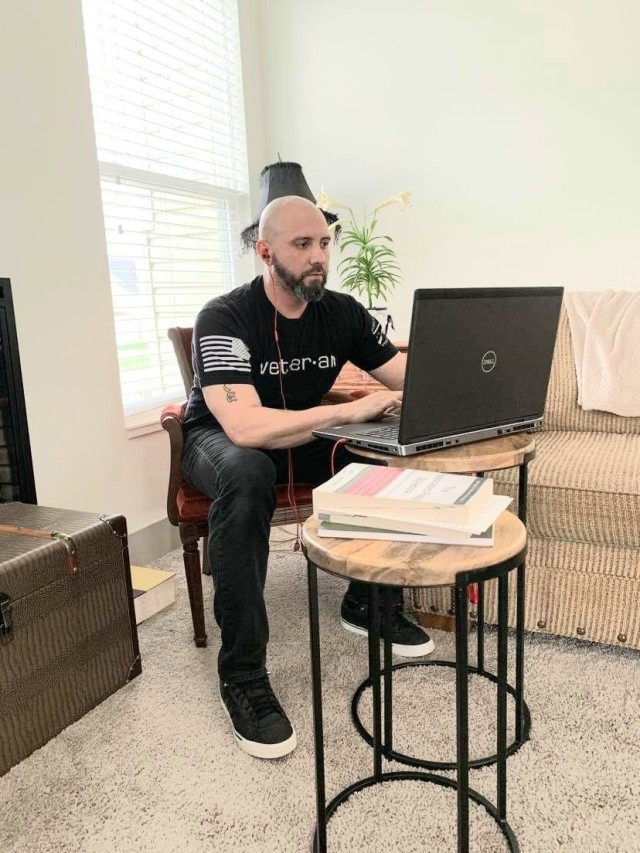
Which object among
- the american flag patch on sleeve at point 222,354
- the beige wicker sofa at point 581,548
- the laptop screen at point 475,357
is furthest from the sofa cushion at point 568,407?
the american flag patch on sleeve at point 222,354

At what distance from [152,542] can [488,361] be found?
1.59 m

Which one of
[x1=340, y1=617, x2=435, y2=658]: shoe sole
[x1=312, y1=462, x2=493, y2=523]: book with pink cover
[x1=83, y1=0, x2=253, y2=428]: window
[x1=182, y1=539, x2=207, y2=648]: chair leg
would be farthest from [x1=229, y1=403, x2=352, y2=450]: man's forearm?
[x1=83, y1=0, x2=253, y2=428]: window

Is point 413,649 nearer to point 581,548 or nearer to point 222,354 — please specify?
point 581,548

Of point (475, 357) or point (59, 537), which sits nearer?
point (475, 357)

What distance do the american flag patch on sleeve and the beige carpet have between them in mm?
748

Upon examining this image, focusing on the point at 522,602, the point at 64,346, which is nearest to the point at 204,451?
the point at 64,346

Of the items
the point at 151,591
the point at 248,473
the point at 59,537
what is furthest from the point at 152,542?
the point at 248,473

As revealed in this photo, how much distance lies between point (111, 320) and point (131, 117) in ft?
2.50

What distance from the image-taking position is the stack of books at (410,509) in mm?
920

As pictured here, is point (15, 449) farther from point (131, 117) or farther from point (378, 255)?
point (378, 255)

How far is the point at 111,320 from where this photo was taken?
2207mm

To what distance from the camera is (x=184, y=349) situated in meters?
2.17

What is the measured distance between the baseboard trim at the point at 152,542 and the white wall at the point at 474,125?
1.35 metres

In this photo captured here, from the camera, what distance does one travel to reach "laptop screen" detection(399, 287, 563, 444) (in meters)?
1.12
